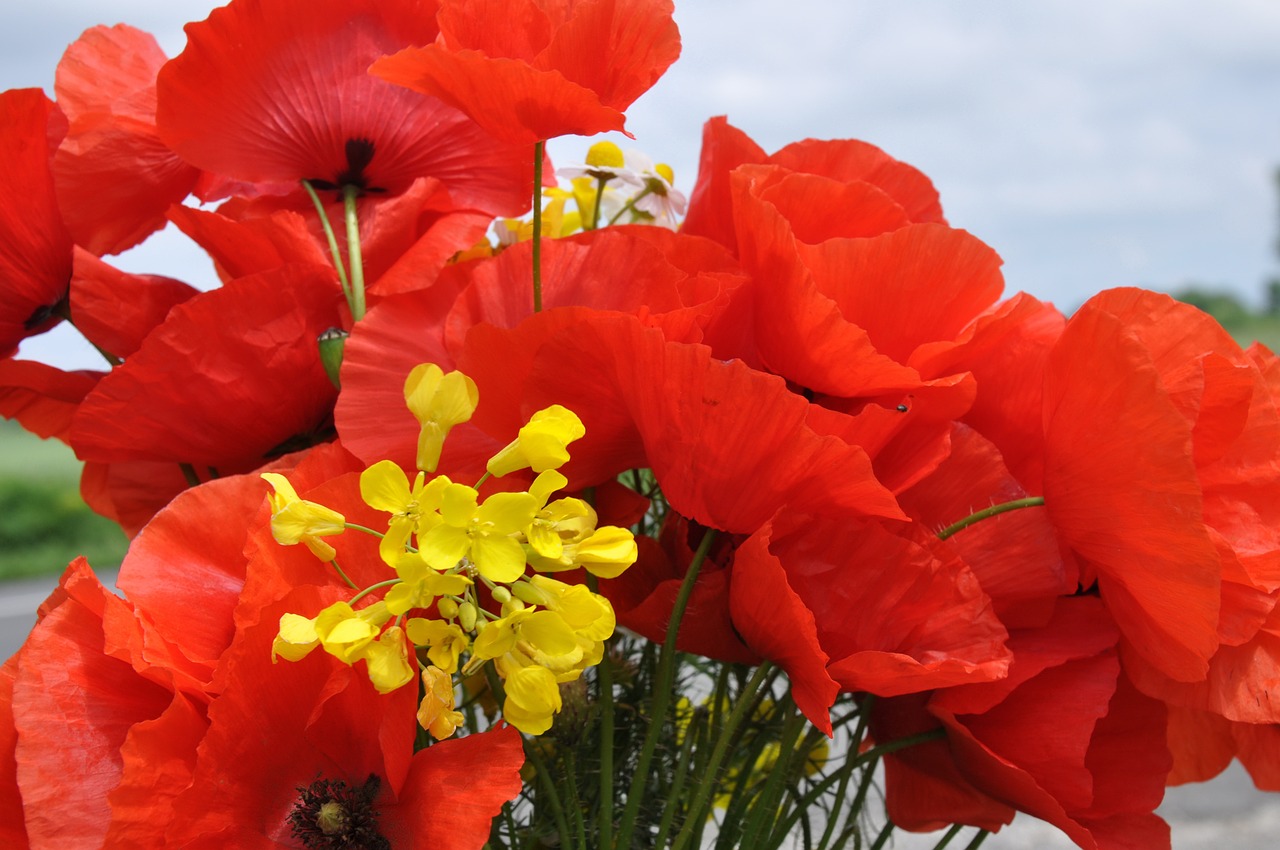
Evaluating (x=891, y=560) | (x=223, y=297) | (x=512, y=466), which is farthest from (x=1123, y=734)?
(x=223, y=297)

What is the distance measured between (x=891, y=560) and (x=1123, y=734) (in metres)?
0.16

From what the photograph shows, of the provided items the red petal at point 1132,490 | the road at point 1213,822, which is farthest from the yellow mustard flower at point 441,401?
the road at point 1213,822

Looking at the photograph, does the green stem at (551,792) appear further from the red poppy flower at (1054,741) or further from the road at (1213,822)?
the road at (1213,822)

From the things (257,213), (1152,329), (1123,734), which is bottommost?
(1123,734)

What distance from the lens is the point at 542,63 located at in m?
0.43

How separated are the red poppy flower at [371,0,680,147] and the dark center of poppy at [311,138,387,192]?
10cm

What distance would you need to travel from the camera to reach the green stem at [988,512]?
1.43 feet

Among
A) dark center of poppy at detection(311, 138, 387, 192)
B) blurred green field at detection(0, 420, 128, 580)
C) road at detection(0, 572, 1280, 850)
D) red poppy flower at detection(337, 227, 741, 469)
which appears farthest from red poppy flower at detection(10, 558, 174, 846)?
blurred green field at detection(0, 420, 128, 580)

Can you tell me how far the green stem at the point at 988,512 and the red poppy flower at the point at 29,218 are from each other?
425 mm

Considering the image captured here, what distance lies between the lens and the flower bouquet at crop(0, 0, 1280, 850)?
0.39 m

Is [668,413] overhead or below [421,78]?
below

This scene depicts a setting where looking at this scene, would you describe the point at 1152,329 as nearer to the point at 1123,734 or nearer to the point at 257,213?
the point at 1123,734

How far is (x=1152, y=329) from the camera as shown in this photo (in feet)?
1.50

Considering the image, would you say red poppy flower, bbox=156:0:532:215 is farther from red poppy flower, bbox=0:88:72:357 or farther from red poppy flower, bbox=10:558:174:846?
red poppy flower, bbox=10:558:174:846
